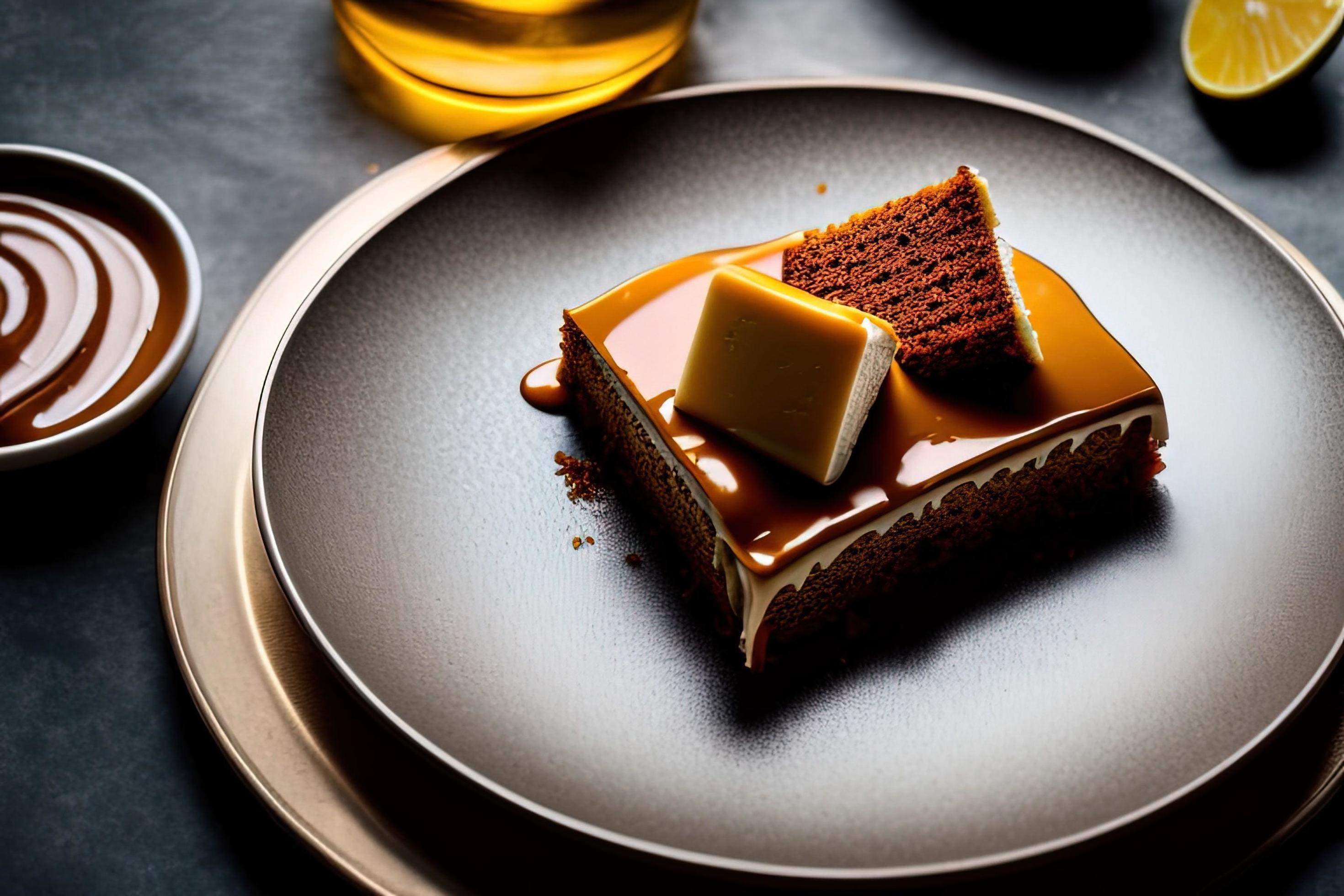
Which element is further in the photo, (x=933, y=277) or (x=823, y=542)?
(x=933, y=277)

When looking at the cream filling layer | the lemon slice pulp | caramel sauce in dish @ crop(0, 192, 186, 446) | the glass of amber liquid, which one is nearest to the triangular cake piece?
the cream filling layer

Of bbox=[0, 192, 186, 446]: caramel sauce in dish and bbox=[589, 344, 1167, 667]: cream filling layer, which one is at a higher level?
bbox=[589, 344, 1167, 667]: cream filling layer

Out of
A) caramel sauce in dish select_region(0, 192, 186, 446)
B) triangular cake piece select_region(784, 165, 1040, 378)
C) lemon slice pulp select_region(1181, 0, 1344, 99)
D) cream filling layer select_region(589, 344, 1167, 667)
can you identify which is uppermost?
lemon slice pulp select_region(1181, 0, 1344, 99)

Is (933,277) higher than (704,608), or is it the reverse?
(933,277)

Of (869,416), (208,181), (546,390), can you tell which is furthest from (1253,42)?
(208,181)

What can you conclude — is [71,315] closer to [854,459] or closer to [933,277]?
[854,459]

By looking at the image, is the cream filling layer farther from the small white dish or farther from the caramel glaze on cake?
the small white dish

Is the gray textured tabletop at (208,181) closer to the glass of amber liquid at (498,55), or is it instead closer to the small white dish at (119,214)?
the glass of amber liquid at (498,55)
